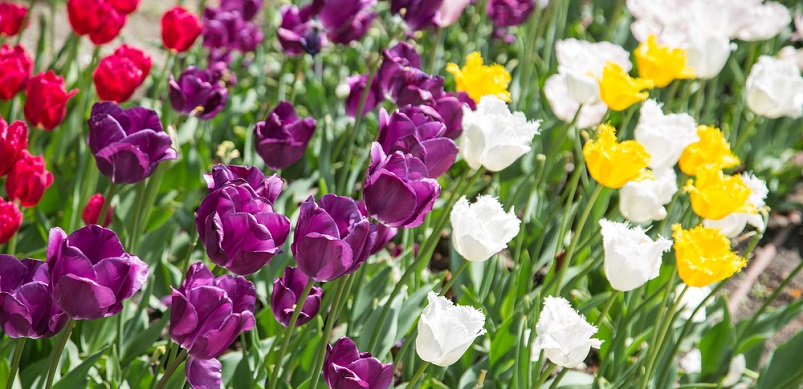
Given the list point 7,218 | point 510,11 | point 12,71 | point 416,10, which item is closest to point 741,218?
point 416,10

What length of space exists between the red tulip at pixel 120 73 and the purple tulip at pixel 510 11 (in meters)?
1.87

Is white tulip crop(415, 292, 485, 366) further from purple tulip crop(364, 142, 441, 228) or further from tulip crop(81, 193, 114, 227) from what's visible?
tulip crop(81, 193, 114, 227)

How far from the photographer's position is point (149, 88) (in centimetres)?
334

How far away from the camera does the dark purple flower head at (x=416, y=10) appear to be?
2330 millimetres

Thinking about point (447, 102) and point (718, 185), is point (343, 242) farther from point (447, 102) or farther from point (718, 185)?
point (718, 185)

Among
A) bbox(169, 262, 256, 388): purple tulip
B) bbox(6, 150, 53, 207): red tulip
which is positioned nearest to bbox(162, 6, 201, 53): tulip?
bbox(6, 150, 53, 207): red tulip

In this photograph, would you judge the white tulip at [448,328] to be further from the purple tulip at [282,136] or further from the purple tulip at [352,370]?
the purple tulip at [282,136]

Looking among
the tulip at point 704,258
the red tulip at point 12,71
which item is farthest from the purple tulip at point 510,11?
the tulip at point 704,258

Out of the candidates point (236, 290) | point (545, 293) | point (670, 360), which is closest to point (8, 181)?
point (236, 290)

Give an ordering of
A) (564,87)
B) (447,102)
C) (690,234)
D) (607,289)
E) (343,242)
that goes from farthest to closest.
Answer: (607,289) → (564,87) → (447,102) → (690,234) → (343,242)

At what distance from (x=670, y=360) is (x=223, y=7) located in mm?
1926

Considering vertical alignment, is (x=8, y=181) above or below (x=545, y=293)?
above

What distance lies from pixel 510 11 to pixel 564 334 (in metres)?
2.36

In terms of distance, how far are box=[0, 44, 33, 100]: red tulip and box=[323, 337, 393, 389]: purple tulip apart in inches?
44.4
